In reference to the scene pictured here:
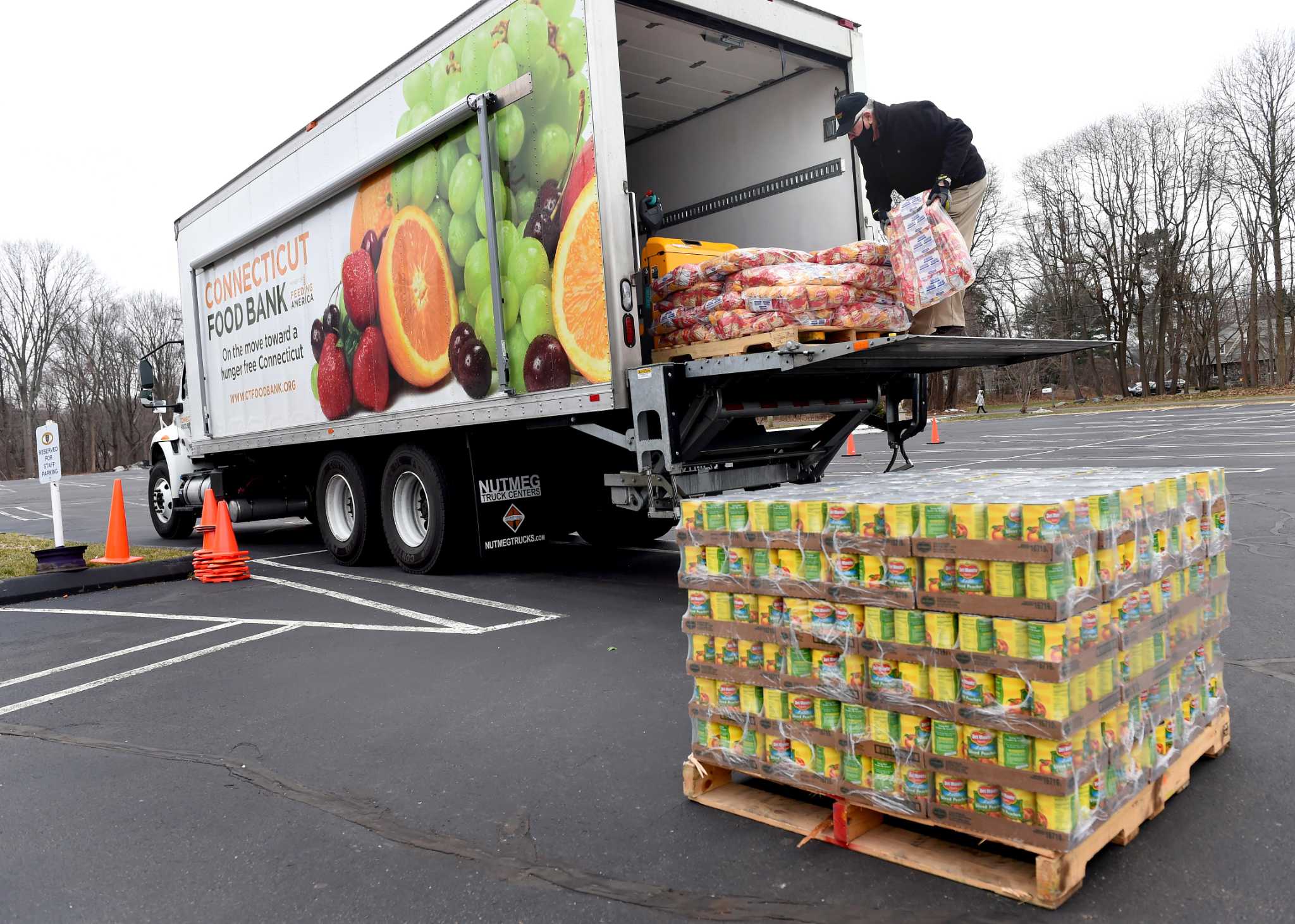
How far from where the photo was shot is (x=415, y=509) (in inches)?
356

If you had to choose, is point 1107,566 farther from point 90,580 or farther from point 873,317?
point 90,580

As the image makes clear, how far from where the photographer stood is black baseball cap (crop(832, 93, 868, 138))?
6785 mm

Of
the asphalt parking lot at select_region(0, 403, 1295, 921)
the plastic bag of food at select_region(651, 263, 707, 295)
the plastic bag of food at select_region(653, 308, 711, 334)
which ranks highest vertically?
the plastic bag of food at select_region(651, 263, 707, 295)

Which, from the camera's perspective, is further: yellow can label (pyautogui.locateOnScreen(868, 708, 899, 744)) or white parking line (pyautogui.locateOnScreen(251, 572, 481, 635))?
white parking line (pyautogui.locateOnScreen(251, 572, 481, 635))

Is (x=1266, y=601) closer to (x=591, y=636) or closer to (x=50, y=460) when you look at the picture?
(x=591, y=636)

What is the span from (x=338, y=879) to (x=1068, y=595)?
242 cm

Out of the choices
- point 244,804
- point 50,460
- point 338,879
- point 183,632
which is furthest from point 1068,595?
point 50,460

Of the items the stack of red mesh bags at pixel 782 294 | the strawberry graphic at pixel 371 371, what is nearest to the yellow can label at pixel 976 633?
the stack of red mesh bags at pixel 782 294

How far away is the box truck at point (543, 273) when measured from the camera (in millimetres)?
6336

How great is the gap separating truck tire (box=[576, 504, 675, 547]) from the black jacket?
4.29 m

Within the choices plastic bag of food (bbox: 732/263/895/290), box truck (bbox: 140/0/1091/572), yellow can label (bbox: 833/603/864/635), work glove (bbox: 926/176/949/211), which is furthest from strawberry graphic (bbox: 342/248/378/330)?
yellow can label (bbox: 833/603/864/635)

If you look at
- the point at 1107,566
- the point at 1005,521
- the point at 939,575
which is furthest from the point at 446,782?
the point at 1107,566

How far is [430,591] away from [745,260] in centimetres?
391

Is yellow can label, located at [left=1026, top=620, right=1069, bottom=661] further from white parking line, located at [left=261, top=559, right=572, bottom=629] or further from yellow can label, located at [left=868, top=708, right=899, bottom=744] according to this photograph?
white parking line, located at [left=261, top=559, right=572, bottom=629]
